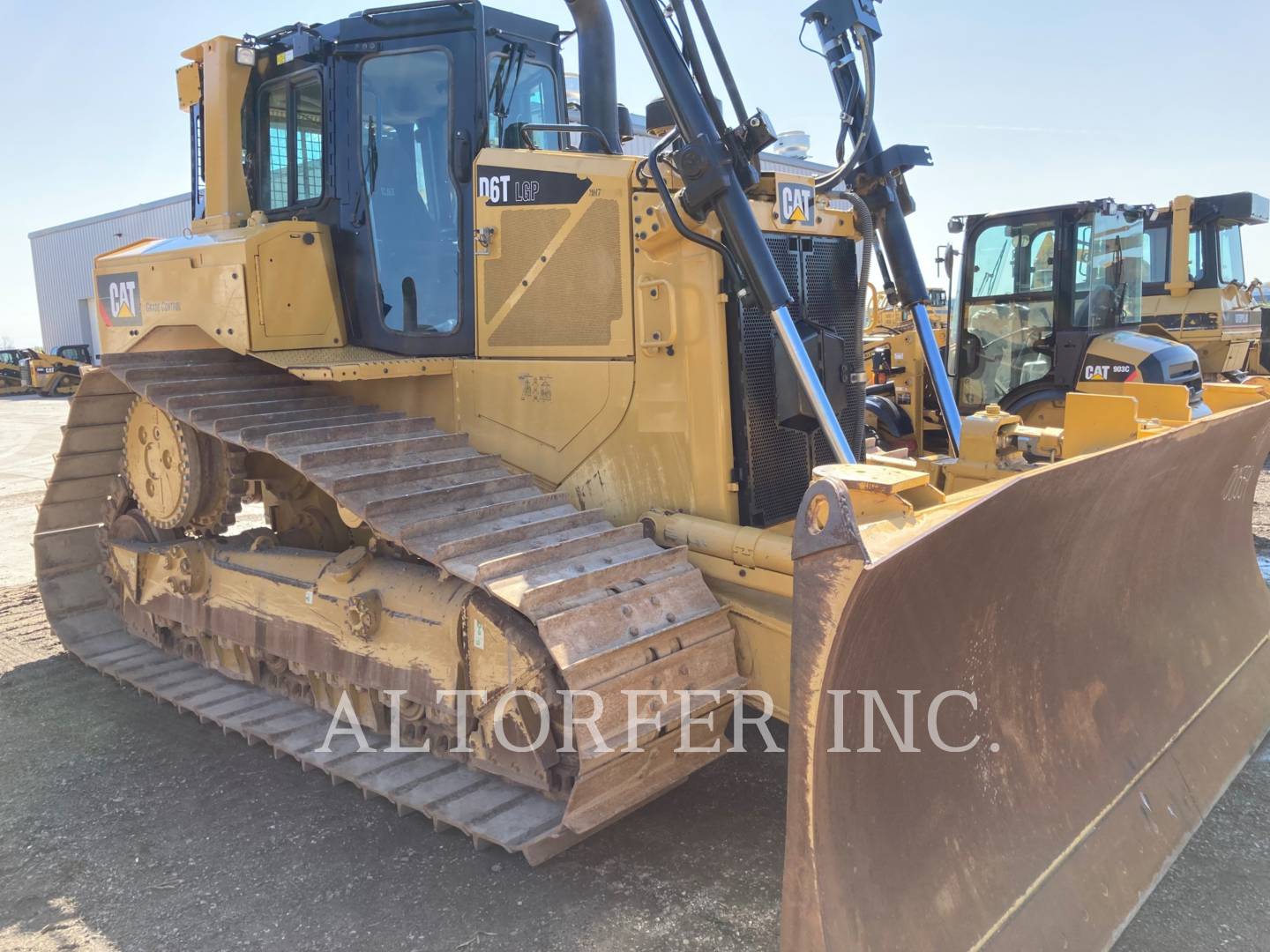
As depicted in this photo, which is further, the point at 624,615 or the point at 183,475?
the point at 183,475

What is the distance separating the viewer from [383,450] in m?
3.77

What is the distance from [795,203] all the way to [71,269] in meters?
41.1

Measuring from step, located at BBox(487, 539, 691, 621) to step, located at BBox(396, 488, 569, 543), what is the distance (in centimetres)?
40

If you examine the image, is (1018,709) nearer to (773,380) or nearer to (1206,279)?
(773,380)

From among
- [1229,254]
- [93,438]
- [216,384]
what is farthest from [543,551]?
[1229,254]

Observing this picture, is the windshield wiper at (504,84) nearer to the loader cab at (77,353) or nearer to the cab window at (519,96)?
the cab window at (519,96)

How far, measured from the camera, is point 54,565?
5516 mm

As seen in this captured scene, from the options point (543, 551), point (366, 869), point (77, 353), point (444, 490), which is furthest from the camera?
point (77, 353)

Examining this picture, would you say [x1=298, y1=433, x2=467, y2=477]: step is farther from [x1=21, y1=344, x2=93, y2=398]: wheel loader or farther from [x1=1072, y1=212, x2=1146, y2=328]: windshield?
[x1=21, y1=344, x2=93, y2=398]: wheel loader

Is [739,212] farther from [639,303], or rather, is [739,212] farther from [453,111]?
[453,111]

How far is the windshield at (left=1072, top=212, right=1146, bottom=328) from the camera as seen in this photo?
7797mm

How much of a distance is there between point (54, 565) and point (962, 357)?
6998 millimetres

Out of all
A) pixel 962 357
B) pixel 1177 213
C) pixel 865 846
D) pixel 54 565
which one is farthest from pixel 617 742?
pixel 1177 213

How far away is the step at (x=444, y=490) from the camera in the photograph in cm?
340
